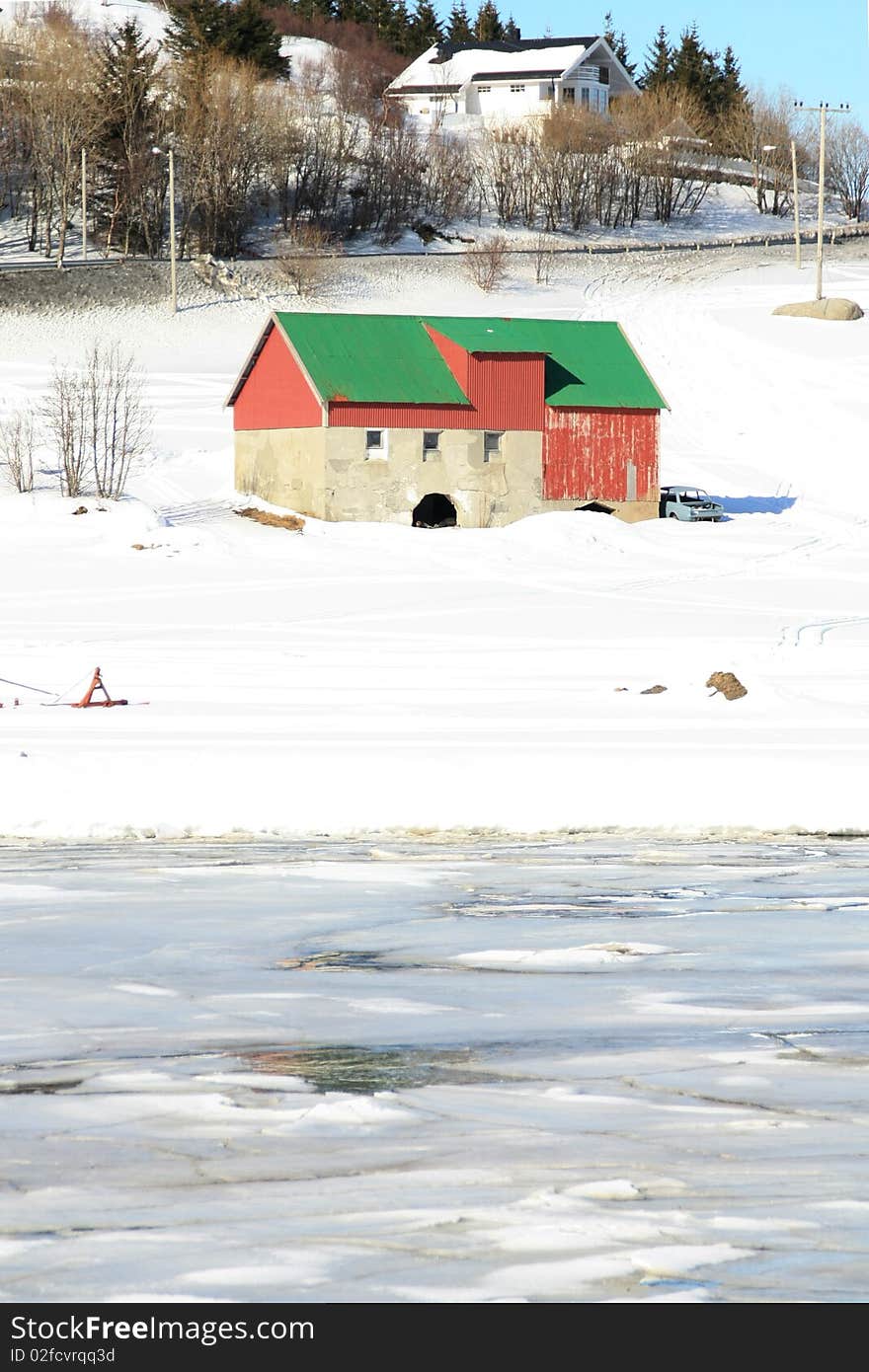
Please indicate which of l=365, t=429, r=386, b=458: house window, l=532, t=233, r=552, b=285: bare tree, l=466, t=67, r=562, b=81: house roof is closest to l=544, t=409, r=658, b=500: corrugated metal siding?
l=365, t=429, r=386, b=458: house window

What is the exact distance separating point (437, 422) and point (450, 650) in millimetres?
20726

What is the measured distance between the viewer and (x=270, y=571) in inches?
1510

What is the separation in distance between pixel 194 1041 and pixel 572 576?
31.2 metres

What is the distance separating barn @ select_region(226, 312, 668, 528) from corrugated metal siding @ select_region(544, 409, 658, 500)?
1.2 inches

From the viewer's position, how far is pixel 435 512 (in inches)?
1948

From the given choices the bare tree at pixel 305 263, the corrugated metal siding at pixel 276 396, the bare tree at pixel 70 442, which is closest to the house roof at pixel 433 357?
the corrugated metal siding at pixel 276 396

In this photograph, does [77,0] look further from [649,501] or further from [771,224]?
[649,501]

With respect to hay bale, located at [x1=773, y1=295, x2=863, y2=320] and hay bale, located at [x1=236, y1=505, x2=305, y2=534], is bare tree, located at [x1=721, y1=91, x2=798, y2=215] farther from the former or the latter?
hay bale, located at [x1=236, y1=505, x2=305, y2=534]

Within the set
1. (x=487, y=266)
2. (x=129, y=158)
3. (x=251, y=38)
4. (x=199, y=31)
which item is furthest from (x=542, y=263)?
(x=199, y=31)

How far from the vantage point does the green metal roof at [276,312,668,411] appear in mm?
48125

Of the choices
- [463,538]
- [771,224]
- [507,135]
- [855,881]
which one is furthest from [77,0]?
[855,881]

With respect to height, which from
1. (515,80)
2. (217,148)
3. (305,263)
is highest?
(515,80)

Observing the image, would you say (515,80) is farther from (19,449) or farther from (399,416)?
(19,449)

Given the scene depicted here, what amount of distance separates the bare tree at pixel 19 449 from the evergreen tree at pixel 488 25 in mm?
110995
